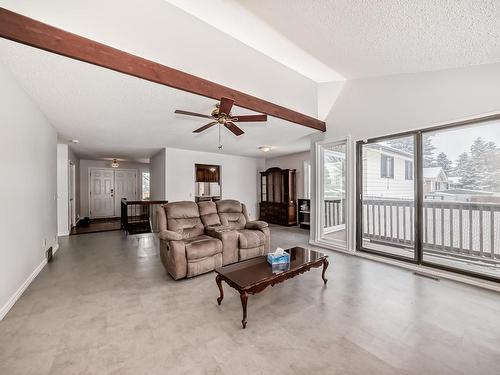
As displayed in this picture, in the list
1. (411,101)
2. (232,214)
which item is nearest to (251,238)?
(232,214)

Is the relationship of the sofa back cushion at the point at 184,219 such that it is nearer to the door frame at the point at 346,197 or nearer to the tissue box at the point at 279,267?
the tissue box at the point at 279,267

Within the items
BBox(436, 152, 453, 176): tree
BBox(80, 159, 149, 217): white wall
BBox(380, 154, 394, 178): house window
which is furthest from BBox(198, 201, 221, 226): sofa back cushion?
BBox(80, 159, 149, 217): white wall

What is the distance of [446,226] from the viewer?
3402 millimetres

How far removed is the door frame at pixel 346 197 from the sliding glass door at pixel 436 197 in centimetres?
15

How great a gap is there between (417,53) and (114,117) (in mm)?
4504

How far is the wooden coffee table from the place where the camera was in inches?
79.0

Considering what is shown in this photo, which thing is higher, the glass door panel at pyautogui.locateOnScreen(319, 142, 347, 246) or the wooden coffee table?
the glass door panel at pyautogui.locateOnScreen(319, 142, 347, 246)

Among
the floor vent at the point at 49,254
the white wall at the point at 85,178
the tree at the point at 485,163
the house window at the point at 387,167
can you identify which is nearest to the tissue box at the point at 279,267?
the house window at the point at 387,167

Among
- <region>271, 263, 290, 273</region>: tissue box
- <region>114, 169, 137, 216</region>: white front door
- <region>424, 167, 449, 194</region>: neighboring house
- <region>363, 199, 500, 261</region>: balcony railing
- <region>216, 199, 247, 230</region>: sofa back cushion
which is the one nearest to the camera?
<region>271, 263, 290, 273</region>: tissue box

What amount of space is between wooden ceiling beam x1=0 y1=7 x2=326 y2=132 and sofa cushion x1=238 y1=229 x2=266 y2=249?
2.07 metres

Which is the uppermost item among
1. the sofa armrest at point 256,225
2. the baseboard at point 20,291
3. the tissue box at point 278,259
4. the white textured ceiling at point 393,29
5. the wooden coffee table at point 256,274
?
the white textured ceiling at point 393,29

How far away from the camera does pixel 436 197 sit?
11.1 ft

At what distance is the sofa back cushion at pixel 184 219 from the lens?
355 centimetres

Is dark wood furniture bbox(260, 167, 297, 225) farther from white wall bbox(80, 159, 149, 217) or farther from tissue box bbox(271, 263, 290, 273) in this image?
white wall bbox(80, 159, 149, 217)
